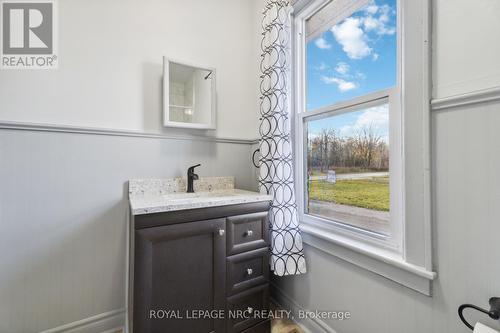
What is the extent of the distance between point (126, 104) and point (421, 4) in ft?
5.44

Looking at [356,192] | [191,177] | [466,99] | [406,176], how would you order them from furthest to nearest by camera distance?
1. [191,177]
2. [356,192]
3. [406,176]
4. [466,99]

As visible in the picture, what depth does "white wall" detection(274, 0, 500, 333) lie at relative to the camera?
2.42 feet

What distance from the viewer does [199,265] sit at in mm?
1179

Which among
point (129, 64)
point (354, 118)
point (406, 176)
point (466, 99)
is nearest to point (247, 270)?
point (406, 176)

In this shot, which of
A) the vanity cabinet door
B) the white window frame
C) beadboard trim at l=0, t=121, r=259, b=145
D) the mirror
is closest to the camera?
the white window frame

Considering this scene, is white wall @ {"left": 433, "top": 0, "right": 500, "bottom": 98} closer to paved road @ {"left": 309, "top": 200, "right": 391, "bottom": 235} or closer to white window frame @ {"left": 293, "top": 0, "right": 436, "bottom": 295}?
white window frame @ {"left": 293, "top": 0, "right": 436, "bottom": 295}

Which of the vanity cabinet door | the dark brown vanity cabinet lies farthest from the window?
the vanity cabinet door

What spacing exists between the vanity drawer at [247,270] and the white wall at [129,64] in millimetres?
1007

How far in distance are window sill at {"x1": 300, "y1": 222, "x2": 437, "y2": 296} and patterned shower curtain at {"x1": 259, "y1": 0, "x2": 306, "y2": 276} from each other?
13 cm

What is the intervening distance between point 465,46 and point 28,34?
2.18 meters

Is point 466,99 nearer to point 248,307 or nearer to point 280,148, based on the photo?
point 280,148

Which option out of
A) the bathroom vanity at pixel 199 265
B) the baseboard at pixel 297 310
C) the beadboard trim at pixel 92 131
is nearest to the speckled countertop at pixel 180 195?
the bathroom vanity at pixel 199 265

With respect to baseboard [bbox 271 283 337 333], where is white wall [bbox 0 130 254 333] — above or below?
above

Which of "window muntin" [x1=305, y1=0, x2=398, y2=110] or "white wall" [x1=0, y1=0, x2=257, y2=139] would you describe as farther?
"white wall" [x1=0, y1=0, x2=257, y2=139]
